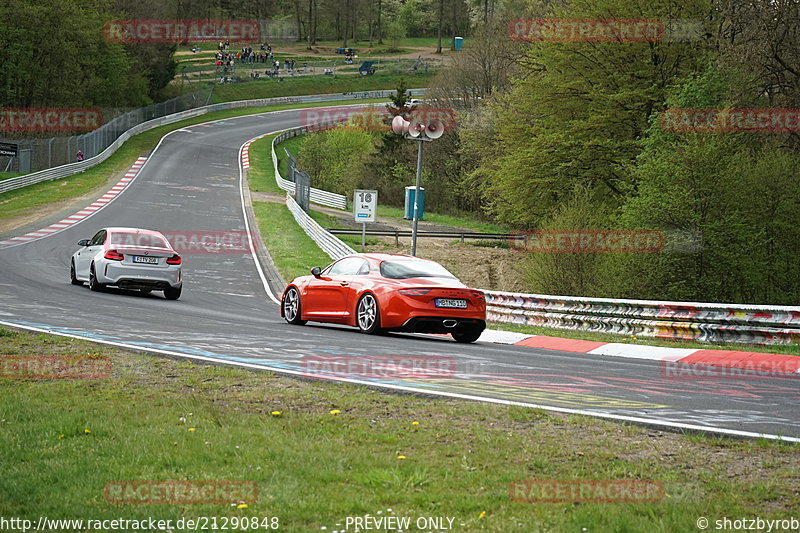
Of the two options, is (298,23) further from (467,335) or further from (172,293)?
(467,335)

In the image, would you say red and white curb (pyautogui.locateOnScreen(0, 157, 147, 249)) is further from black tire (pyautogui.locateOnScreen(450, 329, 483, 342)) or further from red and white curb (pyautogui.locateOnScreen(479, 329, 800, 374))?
red and white curb (pyautogui.locateOnScreen(479, 329, 800, 374))

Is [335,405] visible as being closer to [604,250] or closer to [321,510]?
[321,510]

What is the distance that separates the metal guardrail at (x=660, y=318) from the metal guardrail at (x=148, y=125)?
118 ft

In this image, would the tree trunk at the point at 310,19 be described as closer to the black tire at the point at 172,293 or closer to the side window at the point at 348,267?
the black tire at the point at 172,293

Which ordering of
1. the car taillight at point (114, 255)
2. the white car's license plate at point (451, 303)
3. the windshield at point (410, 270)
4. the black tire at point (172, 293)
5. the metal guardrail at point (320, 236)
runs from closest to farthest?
the white car's license plate at point (451, 303) → the windshield at point (410, 270) → the car taillight at point (114, 255) → the black tire at point (172, 293) → the metal guardrail at point (320, 236)

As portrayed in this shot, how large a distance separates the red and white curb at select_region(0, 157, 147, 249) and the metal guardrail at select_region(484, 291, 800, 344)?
18388 mm

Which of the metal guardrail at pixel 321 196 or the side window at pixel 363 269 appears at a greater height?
the side window at pixel 363 269

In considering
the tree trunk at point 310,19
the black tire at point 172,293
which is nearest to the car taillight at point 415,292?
the black tire at point 172,293

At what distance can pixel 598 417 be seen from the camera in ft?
25.5

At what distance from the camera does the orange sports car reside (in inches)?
571

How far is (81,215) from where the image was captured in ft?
132

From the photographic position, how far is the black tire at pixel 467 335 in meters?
Result: 15.2

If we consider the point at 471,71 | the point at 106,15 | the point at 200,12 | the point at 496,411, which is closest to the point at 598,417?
the point at 496,411

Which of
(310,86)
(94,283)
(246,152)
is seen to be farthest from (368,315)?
(310,86)
